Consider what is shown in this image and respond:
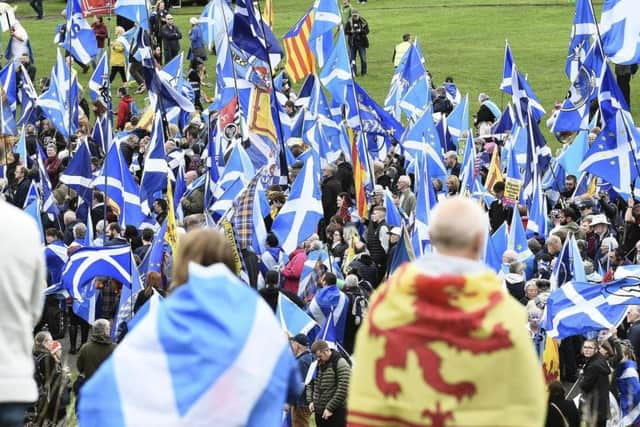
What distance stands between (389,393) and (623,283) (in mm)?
9604

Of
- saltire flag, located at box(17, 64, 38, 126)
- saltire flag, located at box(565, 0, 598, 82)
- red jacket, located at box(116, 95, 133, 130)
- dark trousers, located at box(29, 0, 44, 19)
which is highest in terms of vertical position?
saltire flag, located at box(565, 0, 598, 82)

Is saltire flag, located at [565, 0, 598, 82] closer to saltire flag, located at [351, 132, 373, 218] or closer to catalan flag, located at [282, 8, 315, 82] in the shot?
saltire flag, located at [351, 132, 373, 218]

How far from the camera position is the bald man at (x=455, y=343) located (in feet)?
16.3

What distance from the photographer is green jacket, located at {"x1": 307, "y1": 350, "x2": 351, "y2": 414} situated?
13539mm

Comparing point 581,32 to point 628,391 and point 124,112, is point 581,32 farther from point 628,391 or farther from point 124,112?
point 124,112

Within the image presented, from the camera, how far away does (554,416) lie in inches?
481

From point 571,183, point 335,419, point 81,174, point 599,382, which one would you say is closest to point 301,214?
point 81,174

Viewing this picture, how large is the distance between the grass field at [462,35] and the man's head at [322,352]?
22.4m

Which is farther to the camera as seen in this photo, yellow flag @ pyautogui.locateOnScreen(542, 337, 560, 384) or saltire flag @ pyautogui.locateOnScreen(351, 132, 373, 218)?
saltire flag @ pyautogui.locateOnScreen(351, 132, 373, 218)

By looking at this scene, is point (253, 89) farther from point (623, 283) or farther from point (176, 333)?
point (176, 333)

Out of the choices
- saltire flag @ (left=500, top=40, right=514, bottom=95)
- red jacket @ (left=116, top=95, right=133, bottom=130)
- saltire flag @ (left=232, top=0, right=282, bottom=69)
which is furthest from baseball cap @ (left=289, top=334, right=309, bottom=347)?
red jacket @ (left=116, top=95, right=133, bottom=130)

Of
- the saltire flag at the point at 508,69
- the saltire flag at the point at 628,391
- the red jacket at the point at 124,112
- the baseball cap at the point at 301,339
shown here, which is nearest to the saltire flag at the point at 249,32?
the saltire flag at the point at 508,69

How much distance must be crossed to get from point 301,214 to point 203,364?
13.2m

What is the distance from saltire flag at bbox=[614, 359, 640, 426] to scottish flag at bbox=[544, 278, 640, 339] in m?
0.64
